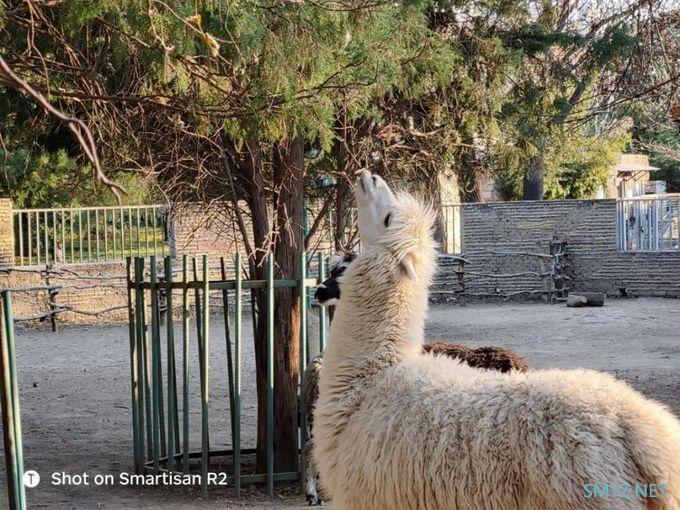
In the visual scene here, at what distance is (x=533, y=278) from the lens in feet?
79.0

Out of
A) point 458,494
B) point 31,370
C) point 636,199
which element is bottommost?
point 31,370

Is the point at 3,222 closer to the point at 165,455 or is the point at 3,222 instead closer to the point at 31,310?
the point at 31,310

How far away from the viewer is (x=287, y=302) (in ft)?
24.8

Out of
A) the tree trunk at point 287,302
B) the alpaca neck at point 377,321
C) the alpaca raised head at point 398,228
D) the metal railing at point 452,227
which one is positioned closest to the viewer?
the alpaca neck at point 377,321

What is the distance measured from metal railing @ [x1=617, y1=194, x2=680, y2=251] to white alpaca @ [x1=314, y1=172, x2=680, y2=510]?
2089 cm

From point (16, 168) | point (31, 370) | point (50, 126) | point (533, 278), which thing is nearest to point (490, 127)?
point (50, 126)

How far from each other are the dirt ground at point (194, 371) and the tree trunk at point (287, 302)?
1.63 feet

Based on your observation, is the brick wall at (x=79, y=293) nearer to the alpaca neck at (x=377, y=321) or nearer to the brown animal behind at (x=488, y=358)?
the brown animal behind at (x=488, y=358)

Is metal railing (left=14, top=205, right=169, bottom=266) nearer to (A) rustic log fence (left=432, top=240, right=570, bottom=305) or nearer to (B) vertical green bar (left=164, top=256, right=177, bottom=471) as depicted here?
(A) rustic log fence (left=432, top=240, right=570, bottom=305)

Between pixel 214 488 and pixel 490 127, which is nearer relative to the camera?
pixel 214 488

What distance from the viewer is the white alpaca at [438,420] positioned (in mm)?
3086

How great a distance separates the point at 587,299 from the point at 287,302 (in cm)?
1540

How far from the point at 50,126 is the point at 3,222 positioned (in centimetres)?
1262

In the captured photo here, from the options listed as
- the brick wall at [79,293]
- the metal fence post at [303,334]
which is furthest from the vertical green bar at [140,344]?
the brick wall at [79,293]
